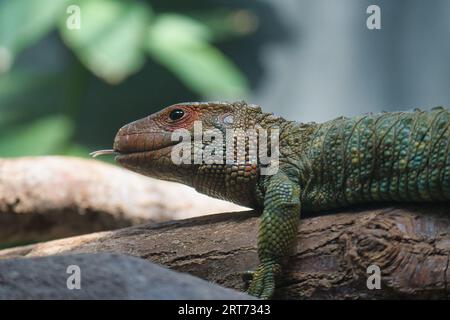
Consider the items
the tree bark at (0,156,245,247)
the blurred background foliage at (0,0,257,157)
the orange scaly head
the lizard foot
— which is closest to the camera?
the lizard foot

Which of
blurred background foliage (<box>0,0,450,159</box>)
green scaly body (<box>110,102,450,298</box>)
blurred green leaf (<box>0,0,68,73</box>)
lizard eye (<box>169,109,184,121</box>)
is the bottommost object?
green scaly body (<box>110,102,450,298</box>)

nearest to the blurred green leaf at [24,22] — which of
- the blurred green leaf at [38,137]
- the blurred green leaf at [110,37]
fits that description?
the blurred green leaf at [110,37]

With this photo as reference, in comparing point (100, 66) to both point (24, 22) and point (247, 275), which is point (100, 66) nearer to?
point (24, 22)

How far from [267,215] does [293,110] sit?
134 inches

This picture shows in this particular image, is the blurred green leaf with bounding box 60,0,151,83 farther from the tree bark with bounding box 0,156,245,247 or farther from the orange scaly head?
the orange scaly head

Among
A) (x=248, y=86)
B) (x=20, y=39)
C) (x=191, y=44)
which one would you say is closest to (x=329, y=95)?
(x=248, y=86)

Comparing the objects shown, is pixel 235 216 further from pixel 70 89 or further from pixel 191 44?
pixel 70 89

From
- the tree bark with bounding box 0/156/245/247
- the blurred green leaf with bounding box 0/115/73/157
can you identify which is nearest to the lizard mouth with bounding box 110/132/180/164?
the tree bark with bounding box 0/156/245/247

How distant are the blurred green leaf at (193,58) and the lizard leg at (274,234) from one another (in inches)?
167

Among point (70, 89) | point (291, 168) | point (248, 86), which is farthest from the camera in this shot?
point (70, 89)

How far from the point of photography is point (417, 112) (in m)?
3.33

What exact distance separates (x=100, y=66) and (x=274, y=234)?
13.7 ft

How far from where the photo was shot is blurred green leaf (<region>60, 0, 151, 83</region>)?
6.77 m

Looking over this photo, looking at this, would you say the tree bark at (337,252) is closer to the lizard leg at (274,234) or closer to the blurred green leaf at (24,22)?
the lizard leg at (274,234)
